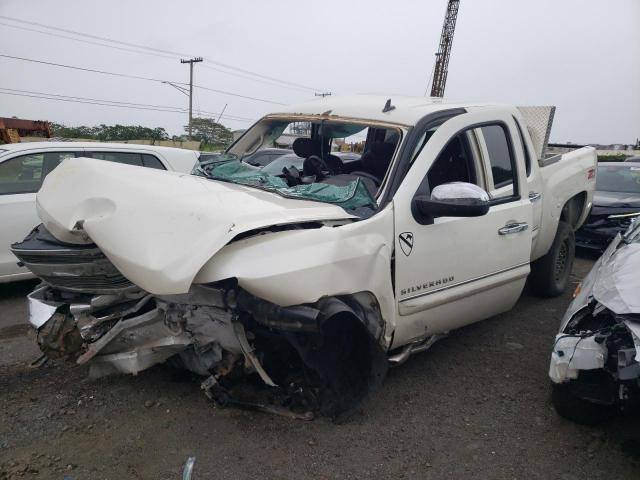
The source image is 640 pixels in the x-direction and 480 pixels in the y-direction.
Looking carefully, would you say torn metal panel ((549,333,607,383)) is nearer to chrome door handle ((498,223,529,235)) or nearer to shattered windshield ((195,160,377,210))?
chrome door handle ((498,223,529,235))

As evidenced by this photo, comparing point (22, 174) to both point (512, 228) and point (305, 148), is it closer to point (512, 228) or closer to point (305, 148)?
point (305, 148)

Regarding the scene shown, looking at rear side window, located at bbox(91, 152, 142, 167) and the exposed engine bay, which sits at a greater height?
rear side window, located at bbox(91, 152, 142, 167)

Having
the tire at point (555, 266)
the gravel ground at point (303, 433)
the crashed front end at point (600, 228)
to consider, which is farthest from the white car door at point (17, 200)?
the crashed front end at point (600, 228)

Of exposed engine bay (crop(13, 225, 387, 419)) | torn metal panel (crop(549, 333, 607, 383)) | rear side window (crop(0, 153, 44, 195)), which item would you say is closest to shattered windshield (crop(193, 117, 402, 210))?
exposed engine bay (crop(13, 225, 387, 419))

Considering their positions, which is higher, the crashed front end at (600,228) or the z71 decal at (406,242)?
the z71 decal at (406,242)

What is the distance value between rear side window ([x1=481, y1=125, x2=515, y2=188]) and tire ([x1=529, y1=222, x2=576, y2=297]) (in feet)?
4.59

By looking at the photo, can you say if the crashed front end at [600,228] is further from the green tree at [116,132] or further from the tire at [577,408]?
the green tree at [116,132]

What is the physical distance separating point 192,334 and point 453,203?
63.1 inches

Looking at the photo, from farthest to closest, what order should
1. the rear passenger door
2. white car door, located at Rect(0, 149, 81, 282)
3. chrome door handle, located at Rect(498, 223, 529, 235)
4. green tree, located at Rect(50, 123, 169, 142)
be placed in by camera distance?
green tree, located at Rect(50, 123, 169, 142) < the rear passenger door < white car door, located at Rect(0, 149, 81, 282) < chrome door handle, located at Rect(498, 223, 529, 235)

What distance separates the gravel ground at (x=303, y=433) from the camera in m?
2.54

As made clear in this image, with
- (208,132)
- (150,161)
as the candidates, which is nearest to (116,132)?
(208,132)

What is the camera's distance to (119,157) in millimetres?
5891

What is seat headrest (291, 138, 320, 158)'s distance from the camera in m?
4.08

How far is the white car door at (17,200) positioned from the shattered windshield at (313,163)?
2246 mm
